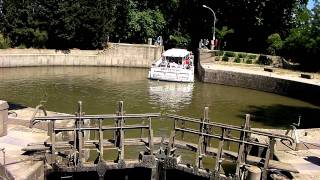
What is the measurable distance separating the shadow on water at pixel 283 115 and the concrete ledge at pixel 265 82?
3.97 meters

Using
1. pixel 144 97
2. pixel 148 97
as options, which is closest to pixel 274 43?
pixel 148 97

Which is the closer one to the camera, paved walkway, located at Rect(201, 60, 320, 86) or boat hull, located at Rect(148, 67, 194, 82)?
paved walkway, located at Rect(201, 60, 320, 86)

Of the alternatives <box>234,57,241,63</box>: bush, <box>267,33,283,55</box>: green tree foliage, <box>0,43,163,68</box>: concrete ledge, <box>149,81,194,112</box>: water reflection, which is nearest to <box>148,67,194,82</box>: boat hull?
<box>149,81,194,112</box>: water reflection

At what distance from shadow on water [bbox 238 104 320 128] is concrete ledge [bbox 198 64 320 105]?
397cm

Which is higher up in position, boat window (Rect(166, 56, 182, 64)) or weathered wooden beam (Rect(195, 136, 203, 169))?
boat window (Rect(166, 56, 182, 64))

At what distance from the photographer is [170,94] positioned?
42344mm

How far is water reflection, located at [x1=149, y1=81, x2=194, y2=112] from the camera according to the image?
124 ft

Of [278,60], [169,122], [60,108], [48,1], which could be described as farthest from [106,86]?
[278,60]

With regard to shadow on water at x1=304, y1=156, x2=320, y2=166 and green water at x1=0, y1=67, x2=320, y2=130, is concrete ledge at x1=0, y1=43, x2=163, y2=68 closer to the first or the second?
green water at x1=0, y1=67, x2=320, y2=130

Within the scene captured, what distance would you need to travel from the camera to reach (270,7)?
6550 cm

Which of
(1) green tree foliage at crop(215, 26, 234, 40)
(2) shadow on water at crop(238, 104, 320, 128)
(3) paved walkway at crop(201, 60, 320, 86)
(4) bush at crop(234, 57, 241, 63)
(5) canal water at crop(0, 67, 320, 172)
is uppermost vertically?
(1) green tree foliage at crop(215, 26, 234, 40)

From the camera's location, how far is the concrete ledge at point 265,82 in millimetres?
44344

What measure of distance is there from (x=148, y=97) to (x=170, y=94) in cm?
297

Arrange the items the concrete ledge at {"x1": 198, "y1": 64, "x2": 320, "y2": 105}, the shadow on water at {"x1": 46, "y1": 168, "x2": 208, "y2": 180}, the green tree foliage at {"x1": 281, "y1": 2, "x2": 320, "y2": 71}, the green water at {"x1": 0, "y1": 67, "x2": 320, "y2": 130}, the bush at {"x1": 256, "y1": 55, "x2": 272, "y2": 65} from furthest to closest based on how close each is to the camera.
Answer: the bush at {"x1": 256, "y1": 55, "x2": 272, "y2": 65}, the green tree foliage at {"x1": 281, "y1": 2, "x2": 320, "y2": 71}, the concrete ledge at {"x1": 198, "y1": 64, "x2": 320, "y2": 105}, the green water at {"x1": 0, "y1": 67, "x2": 320, "y2": 130}, the shadow on water at {"x1": 46, "y1": 168, "x2": 208, "y2": 180}
